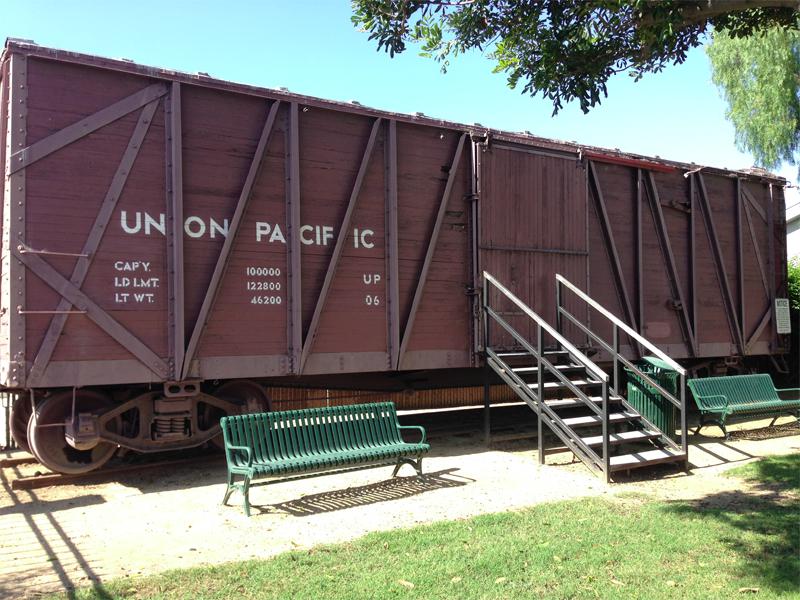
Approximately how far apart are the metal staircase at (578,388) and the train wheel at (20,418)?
564 cm

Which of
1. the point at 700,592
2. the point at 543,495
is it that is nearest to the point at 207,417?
the point at 543,495

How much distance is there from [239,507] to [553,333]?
159 inches

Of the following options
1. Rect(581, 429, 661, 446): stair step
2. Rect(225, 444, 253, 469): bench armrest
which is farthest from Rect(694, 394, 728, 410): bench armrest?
Rect(225, 444, 253, 469): bench armrest

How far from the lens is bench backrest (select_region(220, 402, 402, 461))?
6059 millimetres

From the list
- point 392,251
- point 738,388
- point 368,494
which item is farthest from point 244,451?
point 738,388

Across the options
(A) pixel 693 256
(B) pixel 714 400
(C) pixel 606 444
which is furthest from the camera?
(A) pixel 693 256

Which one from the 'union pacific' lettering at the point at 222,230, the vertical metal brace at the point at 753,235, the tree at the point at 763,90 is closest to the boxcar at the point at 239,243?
the 'union pacific' lettering at the point at 222,230

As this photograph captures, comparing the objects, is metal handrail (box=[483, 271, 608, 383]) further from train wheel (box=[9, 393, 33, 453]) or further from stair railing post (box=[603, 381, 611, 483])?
train wheel (box=[9, 393, 33, 453])

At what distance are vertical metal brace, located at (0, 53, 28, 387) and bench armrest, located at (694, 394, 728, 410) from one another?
872cm

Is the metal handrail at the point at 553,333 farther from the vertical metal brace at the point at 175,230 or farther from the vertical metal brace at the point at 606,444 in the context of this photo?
the vertical metal brace at the point at 175,230

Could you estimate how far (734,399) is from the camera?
9.78 m

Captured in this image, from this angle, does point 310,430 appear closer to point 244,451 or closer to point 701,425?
point 244,451

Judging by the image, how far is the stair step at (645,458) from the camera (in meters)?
6.91

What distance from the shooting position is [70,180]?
255 inches
